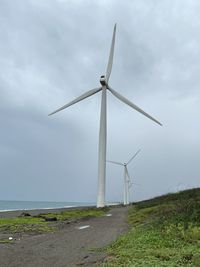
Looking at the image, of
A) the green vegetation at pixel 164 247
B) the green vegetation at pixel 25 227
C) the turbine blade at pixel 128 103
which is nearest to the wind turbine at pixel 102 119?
the turbine blade at pixel 128 103

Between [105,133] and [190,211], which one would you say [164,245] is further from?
[105,133]

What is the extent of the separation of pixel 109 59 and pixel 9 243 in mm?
54308

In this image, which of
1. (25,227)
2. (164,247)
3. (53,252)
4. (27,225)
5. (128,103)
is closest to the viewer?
(164,247)

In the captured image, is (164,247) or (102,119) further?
(102,119)

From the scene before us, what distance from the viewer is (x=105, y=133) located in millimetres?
74125

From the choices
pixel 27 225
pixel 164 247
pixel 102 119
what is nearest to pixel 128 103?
pixel 102 119

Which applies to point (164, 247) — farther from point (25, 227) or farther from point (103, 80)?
point (103, 80)

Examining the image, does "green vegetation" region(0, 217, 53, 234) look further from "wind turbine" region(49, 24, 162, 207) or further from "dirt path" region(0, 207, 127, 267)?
"wind turbine" region(49, 24, 162, 207)

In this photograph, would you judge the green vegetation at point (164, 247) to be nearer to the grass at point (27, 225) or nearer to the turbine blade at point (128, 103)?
the grass at point (27, 225)

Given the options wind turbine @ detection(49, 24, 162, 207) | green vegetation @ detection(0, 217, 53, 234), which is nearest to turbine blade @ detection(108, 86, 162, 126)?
wind turbine @ detection(49, 24, 162, 207)

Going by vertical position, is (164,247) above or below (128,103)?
below

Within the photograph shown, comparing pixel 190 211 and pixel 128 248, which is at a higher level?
pixel 190 211

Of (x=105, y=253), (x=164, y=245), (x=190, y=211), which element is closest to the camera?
(x=105, y=253)

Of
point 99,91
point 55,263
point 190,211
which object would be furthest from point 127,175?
point 55,263
